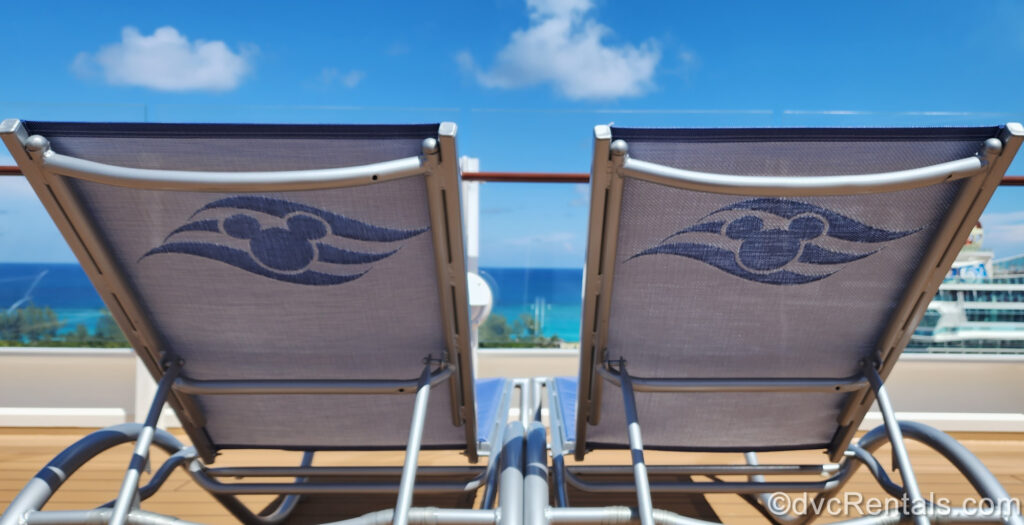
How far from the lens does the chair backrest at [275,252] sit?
0.97 meters

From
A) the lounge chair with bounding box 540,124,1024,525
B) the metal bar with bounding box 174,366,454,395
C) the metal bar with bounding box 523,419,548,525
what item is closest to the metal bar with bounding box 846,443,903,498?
the lounge chair with bounding box 540,124,1024,525

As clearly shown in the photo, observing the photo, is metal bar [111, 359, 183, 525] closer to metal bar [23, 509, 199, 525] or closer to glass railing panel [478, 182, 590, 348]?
metal bar [23, 509, 199, 525]

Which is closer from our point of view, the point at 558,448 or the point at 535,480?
the point at 535,480

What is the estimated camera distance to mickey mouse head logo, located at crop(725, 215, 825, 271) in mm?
1092

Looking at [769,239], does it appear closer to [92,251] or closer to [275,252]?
[275,252]

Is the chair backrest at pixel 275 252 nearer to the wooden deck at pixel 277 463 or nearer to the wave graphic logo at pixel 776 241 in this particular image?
the wave graphic logo at pixel 776 241

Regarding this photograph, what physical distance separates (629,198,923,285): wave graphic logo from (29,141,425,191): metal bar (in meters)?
0.45

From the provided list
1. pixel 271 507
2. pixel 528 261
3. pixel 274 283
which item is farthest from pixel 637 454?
pixel 528 261

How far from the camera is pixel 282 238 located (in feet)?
3.61

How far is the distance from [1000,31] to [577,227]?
98.2m

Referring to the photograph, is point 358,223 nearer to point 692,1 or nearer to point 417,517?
point 417,517

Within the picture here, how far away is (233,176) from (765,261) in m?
0.88

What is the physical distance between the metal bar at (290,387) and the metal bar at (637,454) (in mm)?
332

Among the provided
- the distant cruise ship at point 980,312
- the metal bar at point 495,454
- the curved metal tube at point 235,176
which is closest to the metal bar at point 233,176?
the curved metal tube at point 235,176
